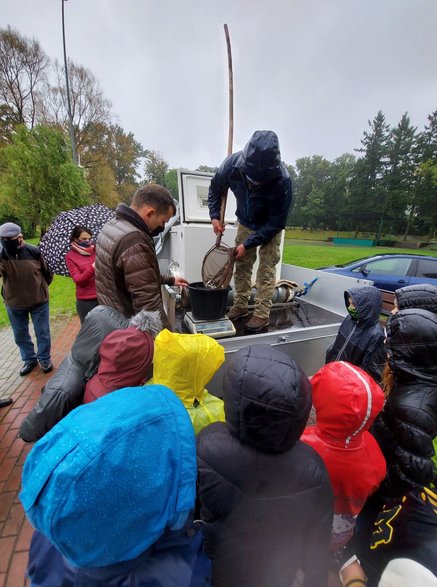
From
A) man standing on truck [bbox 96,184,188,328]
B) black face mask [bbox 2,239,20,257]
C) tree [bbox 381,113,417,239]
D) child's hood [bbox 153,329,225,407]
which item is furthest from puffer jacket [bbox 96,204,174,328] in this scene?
tree [bbox 381,113,417,239]

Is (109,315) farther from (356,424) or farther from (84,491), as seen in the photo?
(356,424)

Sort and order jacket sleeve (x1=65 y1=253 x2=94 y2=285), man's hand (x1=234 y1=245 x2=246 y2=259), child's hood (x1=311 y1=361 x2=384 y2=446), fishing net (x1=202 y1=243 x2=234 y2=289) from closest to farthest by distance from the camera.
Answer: child's hood (x1=311 y1=361 x2=384 y2=446)
man's hand (x1=234 y1=245 x2=246 y2=259)
fishing net (x1=202 y1=243 x2=234 y2=289)
jacket sleeve (x1=65 y1=253 x2=94 y2=285)

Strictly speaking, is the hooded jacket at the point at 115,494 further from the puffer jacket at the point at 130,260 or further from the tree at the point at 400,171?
the tree at the point at 400,171

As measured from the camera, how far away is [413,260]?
665 centimetres

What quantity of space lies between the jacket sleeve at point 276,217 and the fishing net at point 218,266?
0.29m

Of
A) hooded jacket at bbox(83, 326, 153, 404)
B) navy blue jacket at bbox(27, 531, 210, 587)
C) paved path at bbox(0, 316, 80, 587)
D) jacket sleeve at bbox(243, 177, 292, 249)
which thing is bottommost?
paved path at bbox(0, 316, 80, 587)

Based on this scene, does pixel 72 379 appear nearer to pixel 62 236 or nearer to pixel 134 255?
pixel 134 255

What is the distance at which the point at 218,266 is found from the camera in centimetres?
319

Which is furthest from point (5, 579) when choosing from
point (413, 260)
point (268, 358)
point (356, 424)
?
point (413, 260)

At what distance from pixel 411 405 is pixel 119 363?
1722 millimetres

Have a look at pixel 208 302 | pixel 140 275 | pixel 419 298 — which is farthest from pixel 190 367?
pixel 419 298

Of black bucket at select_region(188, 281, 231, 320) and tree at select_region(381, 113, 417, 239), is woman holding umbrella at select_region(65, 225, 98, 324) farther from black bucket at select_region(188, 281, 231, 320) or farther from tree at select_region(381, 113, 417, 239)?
tree at select_region(381, 113, 417, 239)

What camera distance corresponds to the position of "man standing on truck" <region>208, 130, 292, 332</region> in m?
2.38

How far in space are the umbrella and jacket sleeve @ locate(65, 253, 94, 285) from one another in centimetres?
20
